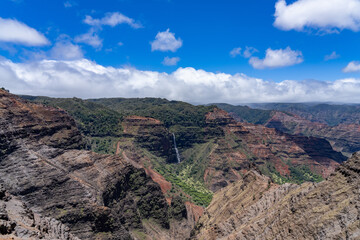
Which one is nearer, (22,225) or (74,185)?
(22,225)

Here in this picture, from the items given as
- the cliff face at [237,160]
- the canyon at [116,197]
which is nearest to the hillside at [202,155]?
the cliff face at [237,160]

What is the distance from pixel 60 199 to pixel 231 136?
147m

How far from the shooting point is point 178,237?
82062 mm

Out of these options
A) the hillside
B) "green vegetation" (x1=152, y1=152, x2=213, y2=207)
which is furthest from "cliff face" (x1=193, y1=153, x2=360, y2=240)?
the hillside

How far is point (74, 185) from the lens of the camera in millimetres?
57500

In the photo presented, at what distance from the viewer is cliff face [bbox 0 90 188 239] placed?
54.3m

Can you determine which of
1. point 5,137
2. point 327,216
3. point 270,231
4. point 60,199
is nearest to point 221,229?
point 270,231

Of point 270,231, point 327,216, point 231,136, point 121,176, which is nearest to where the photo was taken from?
point 327,216

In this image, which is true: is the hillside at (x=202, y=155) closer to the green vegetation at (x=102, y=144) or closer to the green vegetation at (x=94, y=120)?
the green vegetation at (x=102, y=144)

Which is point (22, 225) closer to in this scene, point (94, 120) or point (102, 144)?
point (102, 144)

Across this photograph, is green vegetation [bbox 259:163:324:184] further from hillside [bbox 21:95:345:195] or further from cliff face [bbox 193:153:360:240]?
cliff face [bbox 193:153:360:240]

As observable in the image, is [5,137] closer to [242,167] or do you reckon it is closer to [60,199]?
[60,199]

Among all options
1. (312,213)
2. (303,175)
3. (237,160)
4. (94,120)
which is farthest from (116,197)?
(303,175)

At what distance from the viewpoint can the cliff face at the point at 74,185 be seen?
5431 cm
